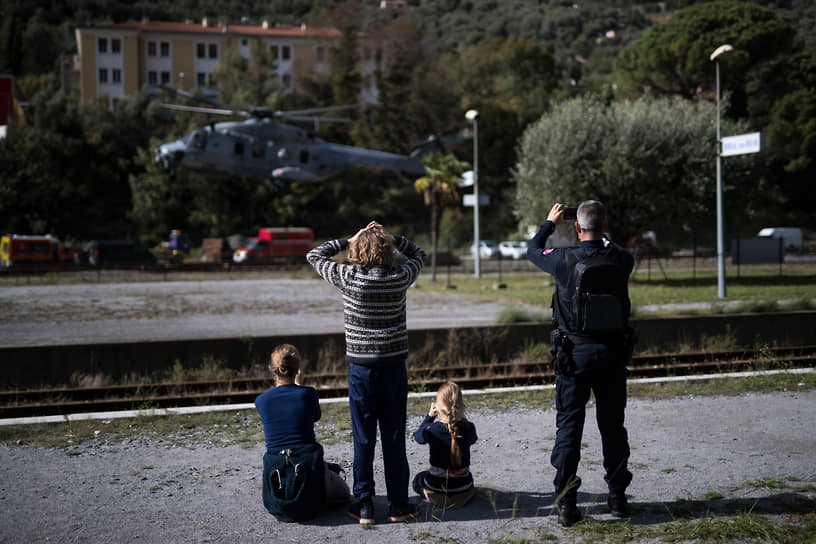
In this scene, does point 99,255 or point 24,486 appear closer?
point 24,486

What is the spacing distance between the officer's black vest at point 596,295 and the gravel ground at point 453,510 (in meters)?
1.30

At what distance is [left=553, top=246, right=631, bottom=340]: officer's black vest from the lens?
478 centimetres

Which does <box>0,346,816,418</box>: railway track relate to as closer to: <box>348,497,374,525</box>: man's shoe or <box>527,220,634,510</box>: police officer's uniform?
<box>348,497,374,525</box>: man's shoe

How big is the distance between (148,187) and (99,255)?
692 inches

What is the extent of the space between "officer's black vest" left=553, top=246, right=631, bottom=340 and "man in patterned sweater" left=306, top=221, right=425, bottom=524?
105 centimetres

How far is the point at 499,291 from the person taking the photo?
1099 inches

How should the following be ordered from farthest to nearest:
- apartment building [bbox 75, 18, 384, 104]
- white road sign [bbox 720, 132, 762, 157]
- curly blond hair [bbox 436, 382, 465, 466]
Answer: apartment building [bbox 75, 18, 384, 104], white road sign [bbox 720, 132, 762, 157], curly blond hair [bbox 436, 382, 465, 466]

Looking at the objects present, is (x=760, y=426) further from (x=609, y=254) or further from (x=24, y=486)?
(x=24, y=486)

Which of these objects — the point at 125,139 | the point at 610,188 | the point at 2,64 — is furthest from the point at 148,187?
the point at 610,188

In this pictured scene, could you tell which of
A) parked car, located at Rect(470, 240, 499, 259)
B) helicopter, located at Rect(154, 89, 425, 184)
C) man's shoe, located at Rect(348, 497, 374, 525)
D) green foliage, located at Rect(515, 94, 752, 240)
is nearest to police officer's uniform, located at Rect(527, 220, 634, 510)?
man's shoe, located at Rect(348, 497, 374, 525)

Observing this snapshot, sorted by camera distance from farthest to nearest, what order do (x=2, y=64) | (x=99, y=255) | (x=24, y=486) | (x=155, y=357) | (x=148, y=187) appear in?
(x=2, y=64), (x=148, y=187), (x=99, y=255), (x=155, y=357), (x=24, y=486)

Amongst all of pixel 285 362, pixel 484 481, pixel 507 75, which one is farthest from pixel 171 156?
pixel 507 75

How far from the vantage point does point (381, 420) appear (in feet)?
16.6

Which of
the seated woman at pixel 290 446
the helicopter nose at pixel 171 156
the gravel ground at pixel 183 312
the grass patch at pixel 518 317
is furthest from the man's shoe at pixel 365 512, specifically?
the helicopter nose at pixel 171 156
